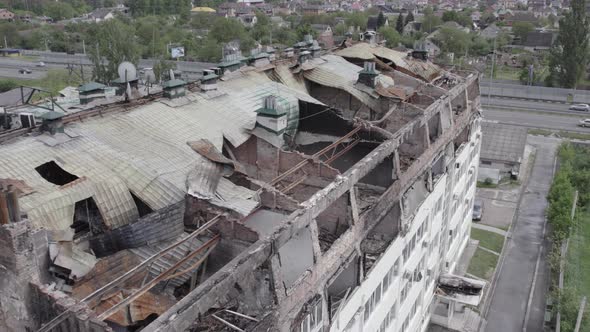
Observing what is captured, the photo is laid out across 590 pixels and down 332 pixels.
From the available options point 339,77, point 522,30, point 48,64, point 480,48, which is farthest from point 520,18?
point 339,77

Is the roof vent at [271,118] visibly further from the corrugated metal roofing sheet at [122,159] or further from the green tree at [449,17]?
the green tree at [449,17]

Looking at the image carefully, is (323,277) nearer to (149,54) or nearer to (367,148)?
(367,148)

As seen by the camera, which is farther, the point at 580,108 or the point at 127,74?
the point at 580,108

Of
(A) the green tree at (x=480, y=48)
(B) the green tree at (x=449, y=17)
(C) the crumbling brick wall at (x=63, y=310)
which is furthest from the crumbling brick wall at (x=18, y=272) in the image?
(B) the green tree at (x=449, y=17)

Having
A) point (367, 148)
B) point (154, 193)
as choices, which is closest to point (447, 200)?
point (367, 148)

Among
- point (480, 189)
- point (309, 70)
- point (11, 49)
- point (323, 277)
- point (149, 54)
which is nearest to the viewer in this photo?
point (323, 277)

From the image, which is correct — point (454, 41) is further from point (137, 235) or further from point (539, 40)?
point (137, 235)
